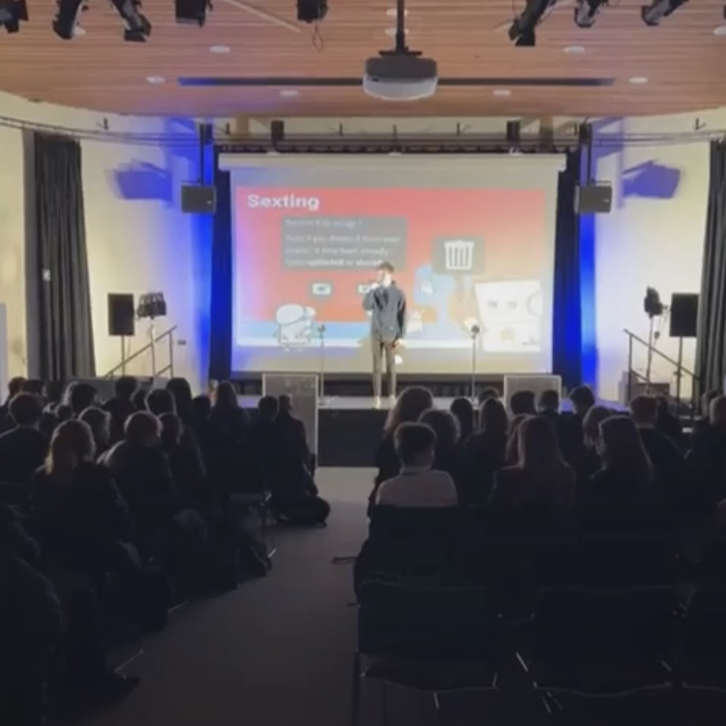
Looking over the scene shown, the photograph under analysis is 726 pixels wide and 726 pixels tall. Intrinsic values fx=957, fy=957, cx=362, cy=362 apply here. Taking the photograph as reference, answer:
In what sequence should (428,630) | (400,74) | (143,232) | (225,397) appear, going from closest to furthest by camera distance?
(428,630) < (400,74) < (225,397) < (143,232)

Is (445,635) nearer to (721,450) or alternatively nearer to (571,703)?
(571,703)

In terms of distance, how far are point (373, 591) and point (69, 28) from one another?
4.84m

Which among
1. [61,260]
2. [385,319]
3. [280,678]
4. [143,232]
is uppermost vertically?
[143,232]

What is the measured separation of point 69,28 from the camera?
6.44 m

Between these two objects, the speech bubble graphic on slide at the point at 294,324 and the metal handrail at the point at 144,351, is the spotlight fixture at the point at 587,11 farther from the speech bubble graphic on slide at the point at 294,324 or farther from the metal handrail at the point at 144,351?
the metal handrail at the point at 144,351

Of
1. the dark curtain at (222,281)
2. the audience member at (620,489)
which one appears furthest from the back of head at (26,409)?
the dark curtain at (222,281)

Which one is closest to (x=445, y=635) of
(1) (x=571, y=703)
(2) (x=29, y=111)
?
(1) (x=571, y=703)

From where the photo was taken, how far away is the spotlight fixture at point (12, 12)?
638 centimetres

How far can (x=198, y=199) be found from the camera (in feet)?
39.6

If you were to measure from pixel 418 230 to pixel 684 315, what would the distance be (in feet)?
11.5

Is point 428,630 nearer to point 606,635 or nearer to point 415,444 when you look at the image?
point 606,635

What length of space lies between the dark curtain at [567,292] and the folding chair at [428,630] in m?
9.85

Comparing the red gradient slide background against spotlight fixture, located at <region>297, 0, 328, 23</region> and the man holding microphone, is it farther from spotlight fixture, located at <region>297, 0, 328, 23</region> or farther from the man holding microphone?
spotlight fixture, located at <region>297, 0, 328, 23</region>

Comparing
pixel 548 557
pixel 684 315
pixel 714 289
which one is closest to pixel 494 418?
pixel 548 557
